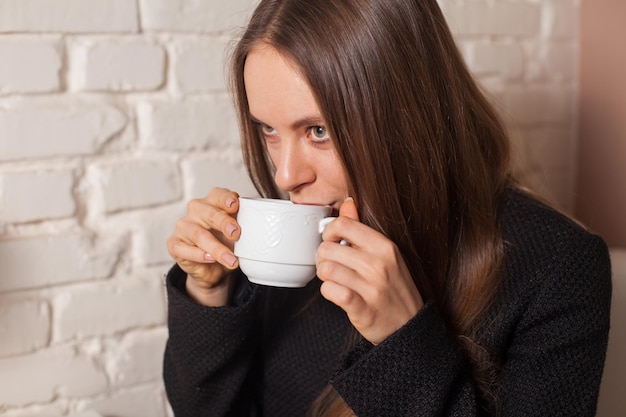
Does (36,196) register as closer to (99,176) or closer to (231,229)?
(99,176)

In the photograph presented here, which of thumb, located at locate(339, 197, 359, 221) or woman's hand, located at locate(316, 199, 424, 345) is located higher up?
thumb, located at locate(339, 197, 359, 221)

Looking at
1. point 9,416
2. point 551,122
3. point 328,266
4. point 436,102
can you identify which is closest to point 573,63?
point 551,122

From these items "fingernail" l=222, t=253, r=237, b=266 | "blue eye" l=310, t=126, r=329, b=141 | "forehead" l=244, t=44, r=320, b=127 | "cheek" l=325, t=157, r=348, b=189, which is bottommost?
"fingernail" l=222, t=253, r=237, b=266

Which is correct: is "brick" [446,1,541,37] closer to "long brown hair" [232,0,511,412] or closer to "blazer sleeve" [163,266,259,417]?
"long brown hair" [232,0,511,412]

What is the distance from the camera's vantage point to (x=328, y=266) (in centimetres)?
76

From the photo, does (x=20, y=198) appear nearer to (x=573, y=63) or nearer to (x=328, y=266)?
(x=328, y=266)

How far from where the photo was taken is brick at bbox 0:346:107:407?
0.99 meters

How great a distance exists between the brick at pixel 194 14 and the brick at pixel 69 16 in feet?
0.09

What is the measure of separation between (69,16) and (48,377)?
0.53 metres

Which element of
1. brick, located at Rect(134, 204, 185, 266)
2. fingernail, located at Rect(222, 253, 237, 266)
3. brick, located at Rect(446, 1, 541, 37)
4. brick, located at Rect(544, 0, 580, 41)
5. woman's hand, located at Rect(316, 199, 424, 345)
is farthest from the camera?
brick, located at Rect(544, 0, 580, 41)

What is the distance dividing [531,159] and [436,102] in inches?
28.1

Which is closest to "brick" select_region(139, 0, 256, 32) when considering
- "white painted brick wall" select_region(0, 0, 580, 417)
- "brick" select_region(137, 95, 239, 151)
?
"white painted brick wall" select_region(0, 0, 580, 417)

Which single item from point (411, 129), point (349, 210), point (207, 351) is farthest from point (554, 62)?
point (207, 351)

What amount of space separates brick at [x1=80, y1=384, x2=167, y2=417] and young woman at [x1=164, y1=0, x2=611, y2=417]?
0.10 meters
